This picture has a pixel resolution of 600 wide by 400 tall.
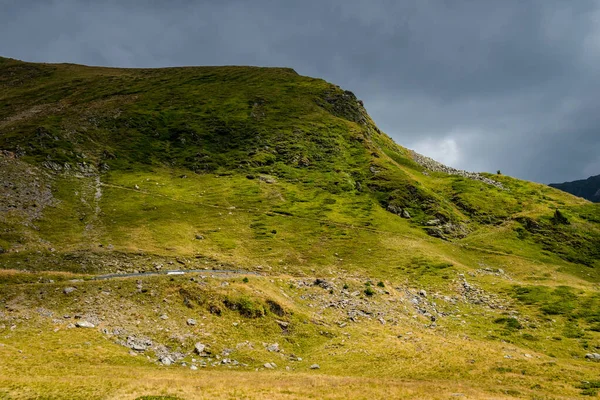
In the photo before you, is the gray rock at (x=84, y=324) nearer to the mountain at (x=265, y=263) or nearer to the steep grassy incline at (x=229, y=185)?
the mountain at (x=265, y=263)

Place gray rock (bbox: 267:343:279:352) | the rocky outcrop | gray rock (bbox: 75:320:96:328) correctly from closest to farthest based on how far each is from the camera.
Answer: gray rock (bbox: 75:320:96:328), gray rock (bbox: 267:343:279:352), the rocky outcrop

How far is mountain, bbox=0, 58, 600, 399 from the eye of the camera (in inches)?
1362

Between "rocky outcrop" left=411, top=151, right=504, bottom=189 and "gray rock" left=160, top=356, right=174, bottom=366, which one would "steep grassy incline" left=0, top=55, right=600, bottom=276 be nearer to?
"rocky outcrop" left=411, top=151, right=504, bottom=189

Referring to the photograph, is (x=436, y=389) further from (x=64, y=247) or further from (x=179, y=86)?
(x=179, y=86)

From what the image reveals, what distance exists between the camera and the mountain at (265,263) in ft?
113

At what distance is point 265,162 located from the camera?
5374 inches

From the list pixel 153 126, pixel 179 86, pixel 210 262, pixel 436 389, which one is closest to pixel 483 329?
pixel 436 389

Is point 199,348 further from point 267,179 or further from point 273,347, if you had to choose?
point 267,179

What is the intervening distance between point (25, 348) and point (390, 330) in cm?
3924

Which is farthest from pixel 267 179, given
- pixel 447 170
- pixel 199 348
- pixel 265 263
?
pixel 447 170

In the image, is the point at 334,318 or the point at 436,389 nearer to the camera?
the point at 436,389

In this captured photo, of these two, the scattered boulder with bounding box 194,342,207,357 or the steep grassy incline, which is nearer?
the scattered boulder with bounding box 194,342,207,357

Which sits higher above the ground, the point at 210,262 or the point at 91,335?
the point at 210,262

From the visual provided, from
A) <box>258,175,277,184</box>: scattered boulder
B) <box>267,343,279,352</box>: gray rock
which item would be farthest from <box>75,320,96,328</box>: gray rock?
<box>258,175,277,184</box>: scattered boulder
